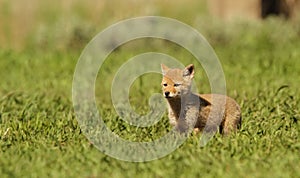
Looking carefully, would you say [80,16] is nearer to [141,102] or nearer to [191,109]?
[141,102]

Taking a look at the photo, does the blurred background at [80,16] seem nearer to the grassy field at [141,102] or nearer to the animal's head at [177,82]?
the grassy field at [141,102]

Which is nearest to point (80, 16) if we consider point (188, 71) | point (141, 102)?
point (141, 102)

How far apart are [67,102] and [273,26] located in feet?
27.3

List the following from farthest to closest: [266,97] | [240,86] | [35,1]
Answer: [35,1], [240,86], [266,97]

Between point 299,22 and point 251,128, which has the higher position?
point 299,22

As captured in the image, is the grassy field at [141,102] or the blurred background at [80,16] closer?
the grassy field at [141,102]

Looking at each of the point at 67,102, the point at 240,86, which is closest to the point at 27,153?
the point at 67,102

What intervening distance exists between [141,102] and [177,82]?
2579mm

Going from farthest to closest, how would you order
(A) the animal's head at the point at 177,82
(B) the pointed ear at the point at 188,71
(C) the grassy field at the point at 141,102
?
(B) the pointed ear at the point at 188,71
(A) the animal's head at the point at 177,82
(C) the grassy field at the point at 141,102

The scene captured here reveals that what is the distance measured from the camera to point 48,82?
12531 mm

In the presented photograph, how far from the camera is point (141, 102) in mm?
10352

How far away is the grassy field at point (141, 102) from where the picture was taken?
635 cm

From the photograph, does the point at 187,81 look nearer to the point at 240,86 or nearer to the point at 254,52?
the point at 240,86

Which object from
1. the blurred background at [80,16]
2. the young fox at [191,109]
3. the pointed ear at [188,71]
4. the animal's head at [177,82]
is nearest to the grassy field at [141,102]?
the blurred background at [80,16]
